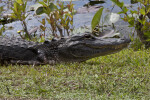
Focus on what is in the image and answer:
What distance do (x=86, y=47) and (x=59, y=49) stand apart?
55cm

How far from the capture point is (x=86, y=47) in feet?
15.1

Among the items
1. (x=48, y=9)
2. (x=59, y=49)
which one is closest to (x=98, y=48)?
(x=59, y=49)

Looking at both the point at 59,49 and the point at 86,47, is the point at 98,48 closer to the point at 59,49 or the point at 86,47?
the point at 86,47

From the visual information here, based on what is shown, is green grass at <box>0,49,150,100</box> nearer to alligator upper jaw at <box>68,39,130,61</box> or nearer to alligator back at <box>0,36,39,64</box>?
alligator upper jaw at <box>68,39,130,61</box>

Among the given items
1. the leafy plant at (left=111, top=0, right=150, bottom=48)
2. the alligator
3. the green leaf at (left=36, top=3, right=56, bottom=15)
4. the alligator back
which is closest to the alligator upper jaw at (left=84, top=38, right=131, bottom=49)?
the alligator

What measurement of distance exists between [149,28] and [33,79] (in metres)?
3.82

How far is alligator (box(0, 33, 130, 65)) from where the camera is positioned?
4484 mm

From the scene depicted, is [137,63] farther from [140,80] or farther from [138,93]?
[138,93]

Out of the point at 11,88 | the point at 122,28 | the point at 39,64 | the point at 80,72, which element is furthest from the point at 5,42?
the point at 122,28

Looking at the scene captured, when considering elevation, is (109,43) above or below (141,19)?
below

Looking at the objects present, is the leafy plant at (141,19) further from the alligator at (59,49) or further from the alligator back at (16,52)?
the alligator back at (16,52)

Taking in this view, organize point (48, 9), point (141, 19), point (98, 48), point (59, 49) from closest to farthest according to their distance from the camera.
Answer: point (98, 48)
point (59, 49)
point (141, 19)
point (48, 9)

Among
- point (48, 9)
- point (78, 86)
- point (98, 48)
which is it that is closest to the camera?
point (78, 86)

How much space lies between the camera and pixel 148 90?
2684mm
